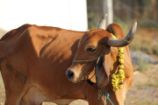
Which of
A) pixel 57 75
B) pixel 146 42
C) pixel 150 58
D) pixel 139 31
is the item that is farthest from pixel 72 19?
pixel 139 31

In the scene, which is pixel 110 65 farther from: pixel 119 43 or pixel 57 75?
pixel 57 75

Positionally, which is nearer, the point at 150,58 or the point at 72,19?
the point at 72,19

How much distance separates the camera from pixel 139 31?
2214 cm

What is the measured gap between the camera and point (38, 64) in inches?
328

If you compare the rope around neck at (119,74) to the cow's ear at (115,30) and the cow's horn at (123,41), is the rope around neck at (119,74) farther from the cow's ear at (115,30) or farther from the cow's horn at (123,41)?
the cow's ear at (115,30)

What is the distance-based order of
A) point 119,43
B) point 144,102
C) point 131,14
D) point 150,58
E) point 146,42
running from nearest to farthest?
point 119,43 < point 144,102 < point 150,58 < point 146,42 < point 131,14

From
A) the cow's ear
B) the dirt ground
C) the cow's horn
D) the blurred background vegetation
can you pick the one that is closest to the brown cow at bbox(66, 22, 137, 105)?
the cow's horn

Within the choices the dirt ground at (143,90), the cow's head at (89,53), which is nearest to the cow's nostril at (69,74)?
the cow's head at (89,53)

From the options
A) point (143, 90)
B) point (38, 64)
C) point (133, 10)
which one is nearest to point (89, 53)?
point (38, 64)

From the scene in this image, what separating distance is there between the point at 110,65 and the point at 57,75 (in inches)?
30.9

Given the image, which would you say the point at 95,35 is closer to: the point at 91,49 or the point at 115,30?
the point at 91,49

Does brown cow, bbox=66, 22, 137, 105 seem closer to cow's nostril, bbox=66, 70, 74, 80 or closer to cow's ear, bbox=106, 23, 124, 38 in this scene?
cow's nostril, bbox=66, 70, 74, 80

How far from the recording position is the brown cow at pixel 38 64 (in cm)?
805

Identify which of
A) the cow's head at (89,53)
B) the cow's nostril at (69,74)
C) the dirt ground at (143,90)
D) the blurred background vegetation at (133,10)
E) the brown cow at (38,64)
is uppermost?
the cow's head at (89,53)
